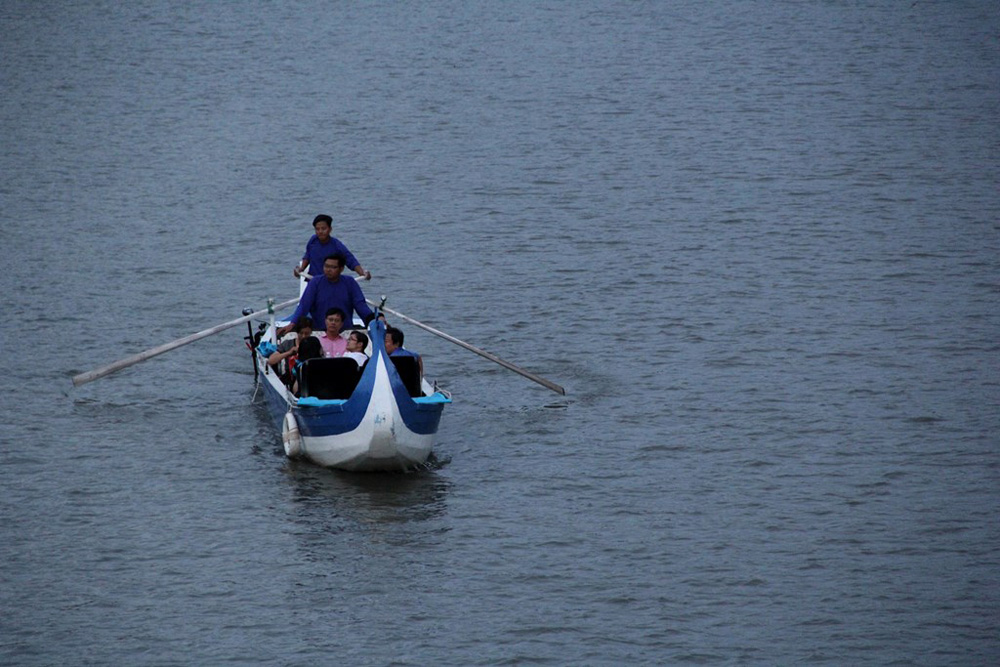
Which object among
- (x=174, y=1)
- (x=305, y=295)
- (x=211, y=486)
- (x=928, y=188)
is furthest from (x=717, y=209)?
(x=174, y=1)

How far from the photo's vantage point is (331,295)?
1986 cm

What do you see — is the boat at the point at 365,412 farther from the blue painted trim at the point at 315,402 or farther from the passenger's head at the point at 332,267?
the passenger's head at the point at 332,267

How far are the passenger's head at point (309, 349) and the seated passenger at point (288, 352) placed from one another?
18 centimetres

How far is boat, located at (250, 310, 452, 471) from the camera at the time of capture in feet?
58.6

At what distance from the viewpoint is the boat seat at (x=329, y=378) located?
60.7 feet

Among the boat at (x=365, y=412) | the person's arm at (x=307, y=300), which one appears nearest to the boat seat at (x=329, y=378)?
the boat at (x=365, y=412)

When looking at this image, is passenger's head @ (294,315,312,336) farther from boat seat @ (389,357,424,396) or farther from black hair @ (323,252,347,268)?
boat seat @ (389,357,424,396)

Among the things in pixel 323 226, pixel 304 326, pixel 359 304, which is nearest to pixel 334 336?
pixel 304 326

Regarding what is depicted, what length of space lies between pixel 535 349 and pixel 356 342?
5242 mm

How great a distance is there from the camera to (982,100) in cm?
4081

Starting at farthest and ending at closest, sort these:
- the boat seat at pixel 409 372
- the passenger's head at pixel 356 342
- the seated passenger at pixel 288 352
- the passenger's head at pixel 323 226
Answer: the passenger's head at pixel 323 226
the seated passenger at pixel 288 352
the passenger's head at pixel 356 342
the boat seat at pixel 409 372

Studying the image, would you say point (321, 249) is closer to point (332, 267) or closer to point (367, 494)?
point (332, 267)

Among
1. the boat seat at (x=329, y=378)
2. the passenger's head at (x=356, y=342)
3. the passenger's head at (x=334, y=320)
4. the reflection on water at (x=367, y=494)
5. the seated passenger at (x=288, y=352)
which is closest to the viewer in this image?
the reflection on water at (x=367, y=494)

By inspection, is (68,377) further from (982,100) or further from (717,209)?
(982,100)
